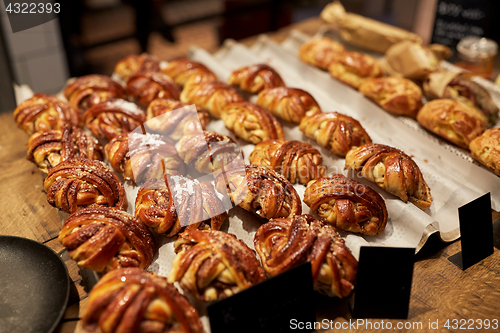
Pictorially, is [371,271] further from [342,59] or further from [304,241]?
[342,59]

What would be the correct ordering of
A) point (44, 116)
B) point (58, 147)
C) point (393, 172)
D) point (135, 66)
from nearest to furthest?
point (393, 172) < point (58, 147) < point (44, 116) < point (135, 66)

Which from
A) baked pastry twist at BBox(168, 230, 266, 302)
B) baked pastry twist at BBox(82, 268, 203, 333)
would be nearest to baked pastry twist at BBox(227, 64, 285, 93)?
baked pastry twist at BBox(168, 230, 266, 302)

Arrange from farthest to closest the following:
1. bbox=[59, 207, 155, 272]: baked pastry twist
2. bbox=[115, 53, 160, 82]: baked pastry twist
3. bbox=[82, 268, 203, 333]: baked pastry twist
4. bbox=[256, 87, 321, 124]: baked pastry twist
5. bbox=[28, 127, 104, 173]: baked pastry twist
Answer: bbox=[115, 53, 160, 82]: baked pastry twist → bbox=[256, 87, 321, 124]: baked pastry twist → bbox=[28, 127, 104, 173]: baked pastry twist → bbox=[59, 207, 155, 272]: baked pastry twist → bbox=[82, 268, 203, 333]: baked pastry twist

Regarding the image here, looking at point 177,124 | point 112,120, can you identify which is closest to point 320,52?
point 177,124

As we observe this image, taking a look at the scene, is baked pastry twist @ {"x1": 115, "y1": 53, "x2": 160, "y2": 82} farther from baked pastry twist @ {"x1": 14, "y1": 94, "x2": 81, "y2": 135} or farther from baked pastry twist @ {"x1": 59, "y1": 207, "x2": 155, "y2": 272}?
baked pastry twist @ {"x1": 59, "y1": 207, "x2": 155, "y2": 272}

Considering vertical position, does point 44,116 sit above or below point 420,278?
above

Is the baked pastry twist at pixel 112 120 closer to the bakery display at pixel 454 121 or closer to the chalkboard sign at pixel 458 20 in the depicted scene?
the bakery display at pixel 454 121

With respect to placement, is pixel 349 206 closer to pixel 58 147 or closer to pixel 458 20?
pixel 58 147
